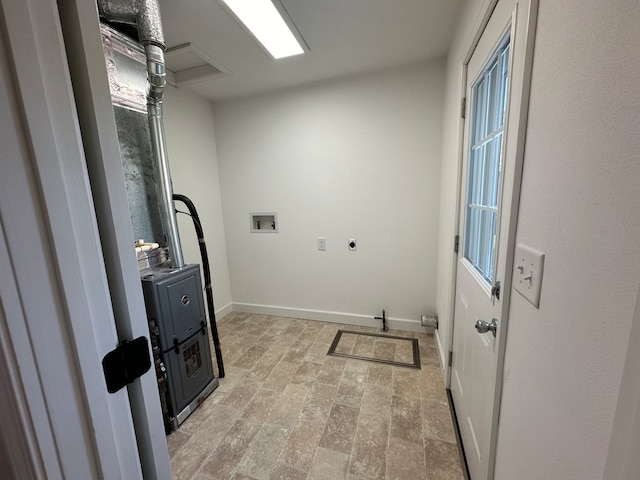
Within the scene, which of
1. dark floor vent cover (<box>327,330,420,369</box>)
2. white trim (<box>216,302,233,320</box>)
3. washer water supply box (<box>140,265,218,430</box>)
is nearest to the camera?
washer water supply box (<box>140,265,218,430</box>)

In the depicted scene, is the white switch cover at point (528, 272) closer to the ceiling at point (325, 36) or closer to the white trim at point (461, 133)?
the white trim at point (461, 133)

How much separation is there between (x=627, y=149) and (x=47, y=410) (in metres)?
1.06

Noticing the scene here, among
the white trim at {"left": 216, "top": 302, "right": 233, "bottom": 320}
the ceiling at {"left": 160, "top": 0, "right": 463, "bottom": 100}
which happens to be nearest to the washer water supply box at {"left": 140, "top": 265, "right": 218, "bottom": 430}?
the white trim at {"left": 216, "top": 302, "right": 233, "bottom": 320}

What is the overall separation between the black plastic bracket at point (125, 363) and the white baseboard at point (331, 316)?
2.40 metres

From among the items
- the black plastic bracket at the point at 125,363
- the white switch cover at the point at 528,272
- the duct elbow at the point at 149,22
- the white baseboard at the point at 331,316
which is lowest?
the white baseboard at the point at 331,316

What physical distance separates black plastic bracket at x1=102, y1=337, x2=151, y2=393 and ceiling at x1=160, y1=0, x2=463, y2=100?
1821 millimetres

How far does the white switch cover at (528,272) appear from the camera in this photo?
0.65 meters

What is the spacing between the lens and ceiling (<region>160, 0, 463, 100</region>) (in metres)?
1.54

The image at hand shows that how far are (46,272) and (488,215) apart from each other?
1489mm

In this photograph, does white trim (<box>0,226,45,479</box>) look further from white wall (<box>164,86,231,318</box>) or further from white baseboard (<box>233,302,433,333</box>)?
white baseboard (<box>233,302,433,333</box>)

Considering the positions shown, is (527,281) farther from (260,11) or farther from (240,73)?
(240,73)

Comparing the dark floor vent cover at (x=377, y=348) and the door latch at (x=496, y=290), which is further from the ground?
the door latch at (x=496, y=290)

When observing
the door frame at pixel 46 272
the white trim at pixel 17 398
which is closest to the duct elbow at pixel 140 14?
the door frame at pixel 46 272

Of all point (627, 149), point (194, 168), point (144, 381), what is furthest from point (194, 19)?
point (627, 149)
